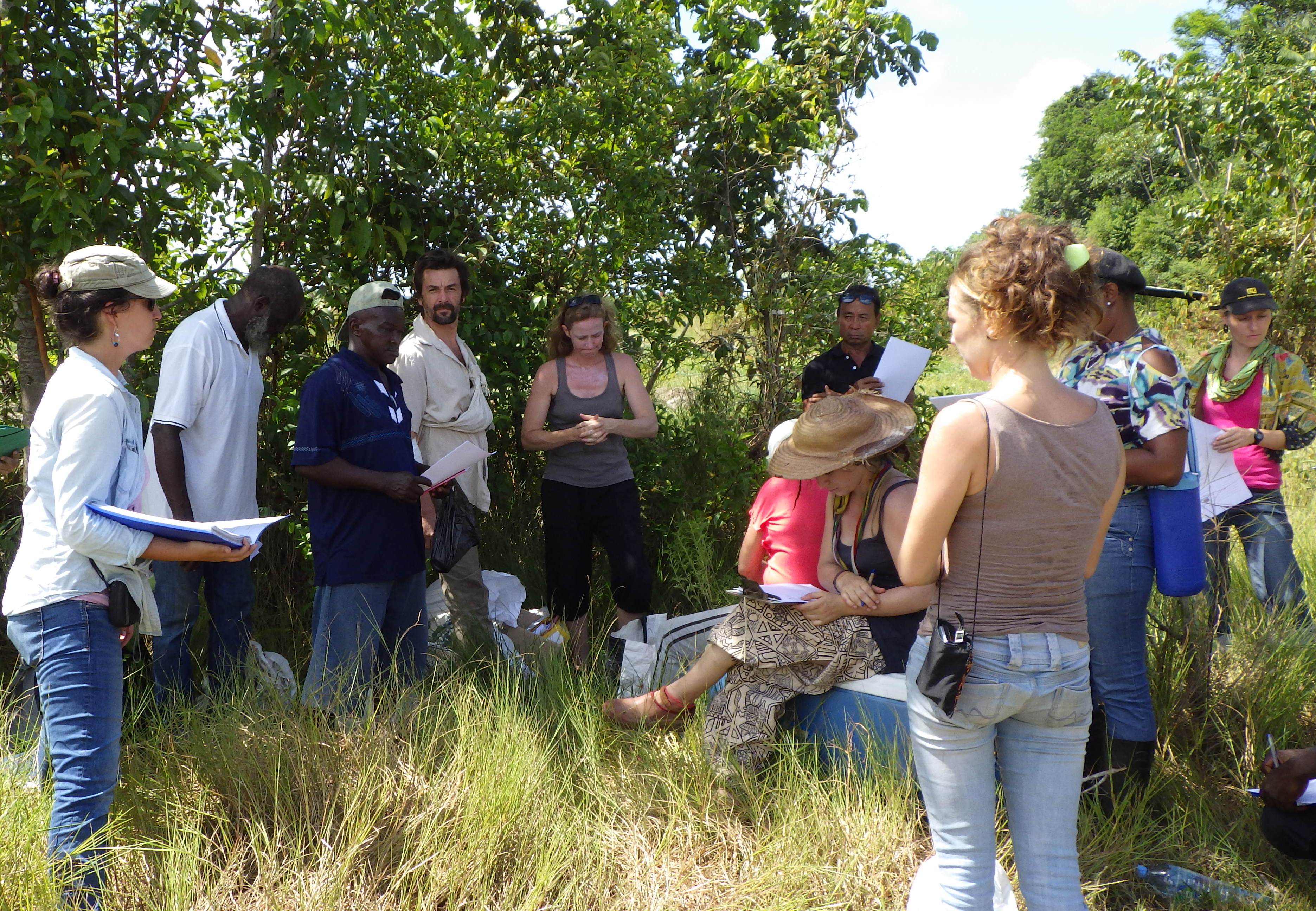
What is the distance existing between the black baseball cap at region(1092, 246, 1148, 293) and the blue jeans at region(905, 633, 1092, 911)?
1401 mm

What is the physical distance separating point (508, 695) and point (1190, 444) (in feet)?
7.69

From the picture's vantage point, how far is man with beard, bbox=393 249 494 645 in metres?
4.34

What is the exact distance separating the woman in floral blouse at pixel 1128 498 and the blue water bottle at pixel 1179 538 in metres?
0.04

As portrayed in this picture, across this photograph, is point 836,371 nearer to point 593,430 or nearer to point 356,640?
point 593,430

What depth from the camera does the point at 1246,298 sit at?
4910 millimetres

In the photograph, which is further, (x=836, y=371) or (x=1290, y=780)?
(x=836, y=371)

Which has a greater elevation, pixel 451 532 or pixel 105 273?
pixel 105 273

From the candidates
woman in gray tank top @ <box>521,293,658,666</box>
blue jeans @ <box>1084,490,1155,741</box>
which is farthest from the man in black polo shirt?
blue jeans @ <box>1084,490,1155,741</box>

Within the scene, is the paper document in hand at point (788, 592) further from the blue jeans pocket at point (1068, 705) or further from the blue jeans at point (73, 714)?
the blue jeans at point (73, 714)

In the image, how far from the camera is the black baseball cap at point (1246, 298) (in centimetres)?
488

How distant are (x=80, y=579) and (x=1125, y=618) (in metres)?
2.92

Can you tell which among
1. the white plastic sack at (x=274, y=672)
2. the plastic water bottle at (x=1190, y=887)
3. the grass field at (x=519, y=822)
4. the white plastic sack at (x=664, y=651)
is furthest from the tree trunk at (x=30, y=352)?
the plastic water bottle at (x=1190, y=887)

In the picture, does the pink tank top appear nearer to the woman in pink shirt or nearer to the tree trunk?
the woman in pink shirt

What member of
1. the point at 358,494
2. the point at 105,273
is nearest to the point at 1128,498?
the point at 358,494
